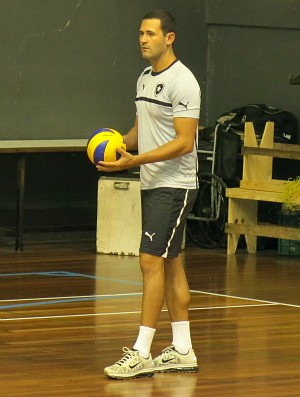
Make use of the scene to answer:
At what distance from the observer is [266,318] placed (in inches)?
330

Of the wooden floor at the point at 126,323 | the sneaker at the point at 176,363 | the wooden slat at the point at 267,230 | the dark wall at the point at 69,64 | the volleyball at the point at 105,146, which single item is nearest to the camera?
the wooden floor at the point at 126,323

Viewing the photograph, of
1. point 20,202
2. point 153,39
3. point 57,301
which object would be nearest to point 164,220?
point 153,39

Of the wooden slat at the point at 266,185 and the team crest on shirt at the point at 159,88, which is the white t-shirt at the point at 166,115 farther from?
the wooden slat at the point at 266,185

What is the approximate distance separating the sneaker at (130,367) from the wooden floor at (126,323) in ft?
0.16

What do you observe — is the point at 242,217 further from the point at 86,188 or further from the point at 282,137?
the point at 86,188

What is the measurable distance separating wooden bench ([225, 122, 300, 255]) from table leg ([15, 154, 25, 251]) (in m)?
1.90

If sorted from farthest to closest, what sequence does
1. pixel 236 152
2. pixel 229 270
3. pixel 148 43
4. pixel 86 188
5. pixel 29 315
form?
pixel 86 188
pixel 236 152
pixel 229 270
pixel 29 315
pixel 148 43

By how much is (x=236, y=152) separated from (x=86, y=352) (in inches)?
209

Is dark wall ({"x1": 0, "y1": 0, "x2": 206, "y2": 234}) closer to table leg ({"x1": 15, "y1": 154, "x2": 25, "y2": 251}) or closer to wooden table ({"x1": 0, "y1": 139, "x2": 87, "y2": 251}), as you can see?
wooden table ({"x1": 0, "y1": 139, "x2": 87, "y2": 251})

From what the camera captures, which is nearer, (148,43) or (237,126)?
(148,43)

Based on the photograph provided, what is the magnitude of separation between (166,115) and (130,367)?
4.19 ft

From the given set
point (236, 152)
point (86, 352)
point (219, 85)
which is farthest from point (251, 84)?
point (86, 352)

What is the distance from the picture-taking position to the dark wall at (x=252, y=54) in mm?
12695

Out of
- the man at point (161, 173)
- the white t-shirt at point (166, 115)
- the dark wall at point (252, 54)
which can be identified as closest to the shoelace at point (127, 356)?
the man at point (161, 173)
